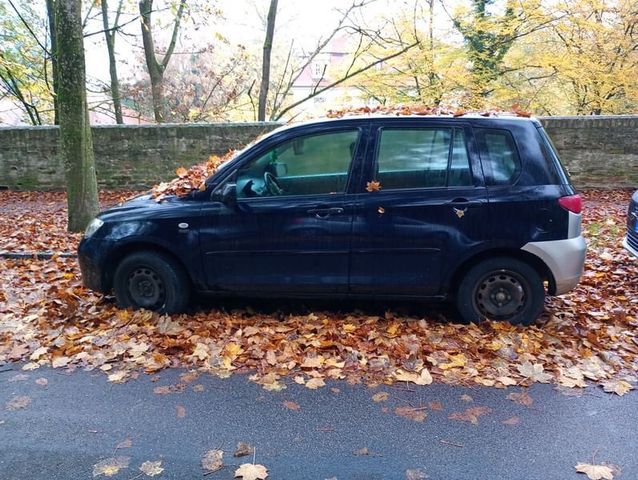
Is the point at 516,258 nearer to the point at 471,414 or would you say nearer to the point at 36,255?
the point at 471,414

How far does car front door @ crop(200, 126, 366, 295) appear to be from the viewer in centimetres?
434

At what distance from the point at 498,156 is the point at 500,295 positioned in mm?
1179

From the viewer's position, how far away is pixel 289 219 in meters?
4.35

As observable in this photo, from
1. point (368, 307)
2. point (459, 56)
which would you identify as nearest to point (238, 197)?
point (368, 307)

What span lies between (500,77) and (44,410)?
19411mm

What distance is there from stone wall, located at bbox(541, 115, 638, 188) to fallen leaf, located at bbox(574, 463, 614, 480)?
→ 34.2 ft

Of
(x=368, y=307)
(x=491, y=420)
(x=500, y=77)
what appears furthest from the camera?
(x=500, y=77)

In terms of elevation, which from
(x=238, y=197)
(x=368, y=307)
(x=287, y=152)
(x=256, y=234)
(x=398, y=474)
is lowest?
(x=398, y=474)

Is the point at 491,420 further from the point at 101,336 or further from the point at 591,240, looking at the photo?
the point at 591,240

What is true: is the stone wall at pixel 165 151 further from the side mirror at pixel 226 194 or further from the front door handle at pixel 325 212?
the front door handle at pixel 325 212

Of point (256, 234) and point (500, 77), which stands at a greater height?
point (500, 77)

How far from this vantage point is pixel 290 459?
2818 mm

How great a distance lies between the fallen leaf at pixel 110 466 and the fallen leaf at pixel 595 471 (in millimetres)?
2432

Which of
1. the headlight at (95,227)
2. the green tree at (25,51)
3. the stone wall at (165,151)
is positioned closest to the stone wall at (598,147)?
the stone wall at (165,151)
